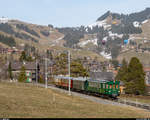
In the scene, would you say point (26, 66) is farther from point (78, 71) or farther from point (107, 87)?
point (107, 87)

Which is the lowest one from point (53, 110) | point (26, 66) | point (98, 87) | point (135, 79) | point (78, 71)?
point (53, 110)

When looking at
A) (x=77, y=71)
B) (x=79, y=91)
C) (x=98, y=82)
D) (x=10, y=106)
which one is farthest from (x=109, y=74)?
(x=10, y=106)

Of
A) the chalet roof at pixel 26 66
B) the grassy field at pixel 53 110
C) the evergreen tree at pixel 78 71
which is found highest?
the chalet roof at pixel 26 66

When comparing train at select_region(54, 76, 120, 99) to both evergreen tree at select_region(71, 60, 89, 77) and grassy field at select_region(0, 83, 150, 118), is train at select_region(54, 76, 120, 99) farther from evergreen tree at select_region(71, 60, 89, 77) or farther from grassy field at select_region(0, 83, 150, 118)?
evergreen tree at select_region(71, 60, 89, 77)

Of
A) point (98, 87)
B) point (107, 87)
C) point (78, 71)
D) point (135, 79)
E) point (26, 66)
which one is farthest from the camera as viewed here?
point (26, 66)

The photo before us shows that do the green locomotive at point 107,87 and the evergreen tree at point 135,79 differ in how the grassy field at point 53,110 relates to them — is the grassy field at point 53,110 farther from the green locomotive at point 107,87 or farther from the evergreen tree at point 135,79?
the evergreen tree at point 135,79

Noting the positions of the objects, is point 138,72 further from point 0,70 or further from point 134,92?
point 0,70

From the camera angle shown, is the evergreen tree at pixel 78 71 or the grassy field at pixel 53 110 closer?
the grassy field at pixel 53 110

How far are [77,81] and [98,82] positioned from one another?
1396 centimetres

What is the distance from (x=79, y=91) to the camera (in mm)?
68250

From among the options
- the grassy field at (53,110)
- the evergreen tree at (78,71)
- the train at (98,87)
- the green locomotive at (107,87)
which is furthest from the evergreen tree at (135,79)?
the grassy field at (53,110)

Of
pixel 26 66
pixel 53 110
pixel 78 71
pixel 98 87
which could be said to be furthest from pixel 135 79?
pixel 26 66

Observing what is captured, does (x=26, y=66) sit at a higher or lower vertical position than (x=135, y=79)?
higher

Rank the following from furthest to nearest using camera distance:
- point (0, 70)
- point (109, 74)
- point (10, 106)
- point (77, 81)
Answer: point (109, 74)
point (0, 70)
point (77, 81)
point (10, 106)
